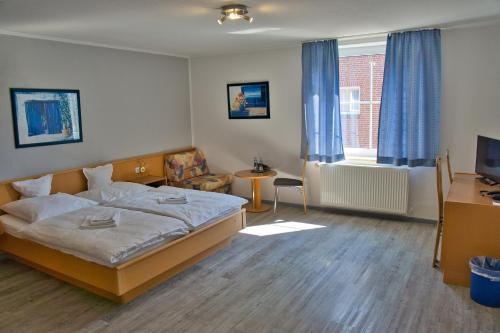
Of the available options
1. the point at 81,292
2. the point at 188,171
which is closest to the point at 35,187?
the point at 81,292

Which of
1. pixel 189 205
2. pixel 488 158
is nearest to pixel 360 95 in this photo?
pixel 488 158

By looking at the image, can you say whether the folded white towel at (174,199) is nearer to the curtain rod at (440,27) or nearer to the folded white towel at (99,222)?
the folded white towel at (99,222)

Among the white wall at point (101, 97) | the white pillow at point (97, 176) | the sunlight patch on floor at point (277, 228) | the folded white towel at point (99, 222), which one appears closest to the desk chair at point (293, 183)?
the sunlight patch on floor at point (277, 228)

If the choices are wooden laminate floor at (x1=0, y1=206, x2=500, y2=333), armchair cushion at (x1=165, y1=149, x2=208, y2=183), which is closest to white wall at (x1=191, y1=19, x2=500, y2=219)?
armchair cushion at (x1=165, y1=149, x2=208, y2=183)

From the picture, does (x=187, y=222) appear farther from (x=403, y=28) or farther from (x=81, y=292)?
(x=403, y=28)

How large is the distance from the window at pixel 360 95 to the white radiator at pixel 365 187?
33cm

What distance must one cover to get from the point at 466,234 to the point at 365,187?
76.0 inches

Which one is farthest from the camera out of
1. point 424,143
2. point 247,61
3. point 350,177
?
point 247,61

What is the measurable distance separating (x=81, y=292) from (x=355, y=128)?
382 centimetres

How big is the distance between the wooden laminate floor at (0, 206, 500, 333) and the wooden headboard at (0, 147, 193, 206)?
77 centimetres

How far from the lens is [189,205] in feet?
13.3

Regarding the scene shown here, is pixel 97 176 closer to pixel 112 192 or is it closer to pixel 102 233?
pixel 112 192

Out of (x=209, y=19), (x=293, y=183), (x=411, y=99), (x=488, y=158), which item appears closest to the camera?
(x=209, y=19)

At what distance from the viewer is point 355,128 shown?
530 cm
